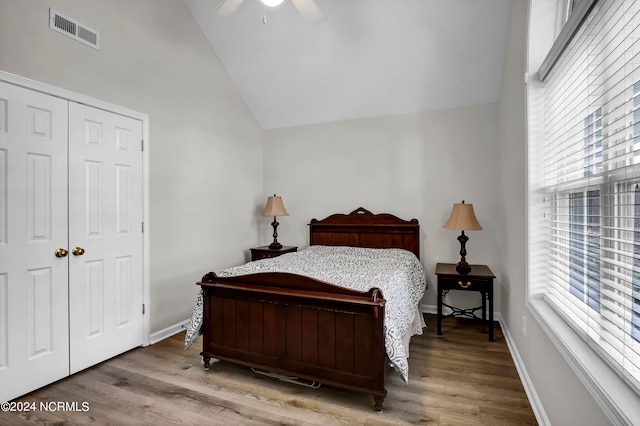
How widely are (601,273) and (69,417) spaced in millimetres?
2884

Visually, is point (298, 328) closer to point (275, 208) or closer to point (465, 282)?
point (465, 282)

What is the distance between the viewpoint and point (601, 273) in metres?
1.33

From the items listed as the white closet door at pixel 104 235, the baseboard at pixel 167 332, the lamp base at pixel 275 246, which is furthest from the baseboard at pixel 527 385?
the white closet door at pixel 104 235

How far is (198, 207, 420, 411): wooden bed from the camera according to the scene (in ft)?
6.69

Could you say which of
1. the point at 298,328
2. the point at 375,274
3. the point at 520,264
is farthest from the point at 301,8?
the point at 520,264

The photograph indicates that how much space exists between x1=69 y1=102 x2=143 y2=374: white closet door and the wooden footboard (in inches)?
33.6

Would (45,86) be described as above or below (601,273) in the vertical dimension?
above

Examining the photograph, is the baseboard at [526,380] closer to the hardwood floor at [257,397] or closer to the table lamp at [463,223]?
the hardwood floor at [257,397]

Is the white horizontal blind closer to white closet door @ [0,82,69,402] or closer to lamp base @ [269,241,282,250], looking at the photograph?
lamp base @ [269,241,282,250]

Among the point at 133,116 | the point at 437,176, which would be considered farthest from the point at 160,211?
the point at 437,176

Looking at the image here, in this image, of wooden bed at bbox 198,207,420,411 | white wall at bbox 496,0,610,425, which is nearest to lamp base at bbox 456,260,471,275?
white wall at bbox 496,0,610,425

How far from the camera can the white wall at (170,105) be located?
2373 millimetres

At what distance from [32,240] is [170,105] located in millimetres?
1695

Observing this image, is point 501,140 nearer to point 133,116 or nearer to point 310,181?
point 310,181
